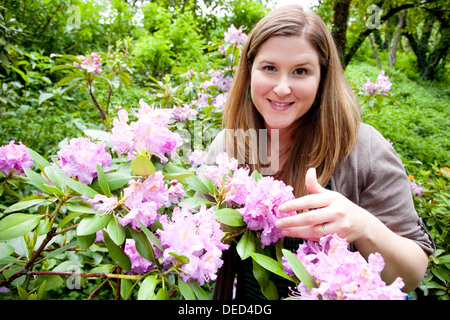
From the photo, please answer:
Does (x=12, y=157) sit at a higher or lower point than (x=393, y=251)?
higher

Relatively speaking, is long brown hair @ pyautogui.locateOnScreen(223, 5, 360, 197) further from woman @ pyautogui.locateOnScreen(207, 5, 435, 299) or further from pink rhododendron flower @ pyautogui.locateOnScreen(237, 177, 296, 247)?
pink rhododendron flower @ pyautogui.locateOnScreen(237, 177, 296, 247)

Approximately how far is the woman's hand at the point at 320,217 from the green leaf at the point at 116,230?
37cm

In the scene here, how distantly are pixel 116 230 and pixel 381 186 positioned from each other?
0.93 m

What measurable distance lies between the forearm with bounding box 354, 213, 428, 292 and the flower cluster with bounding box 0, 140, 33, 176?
1182 millimetres

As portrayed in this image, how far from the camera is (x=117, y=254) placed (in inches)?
29.8

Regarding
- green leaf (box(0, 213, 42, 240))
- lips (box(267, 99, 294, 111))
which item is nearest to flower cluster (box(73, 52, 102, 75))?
lips (box(267, 99, 294, 111))

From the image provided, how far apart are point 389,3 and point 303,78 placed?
604cm

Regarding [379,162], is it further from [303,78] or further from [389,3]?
[389,3]

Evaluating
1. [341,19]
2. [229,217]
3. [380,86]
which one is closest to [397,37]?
[341,19]

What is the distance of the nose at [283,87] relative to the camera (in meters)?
1.15

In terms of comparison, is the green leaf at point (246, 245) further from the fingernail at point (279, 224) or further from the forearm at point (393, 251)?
the forearm at point (393, 251)

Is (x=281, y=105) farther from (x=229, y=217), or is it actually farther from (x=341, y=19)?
(x=341, y=19)

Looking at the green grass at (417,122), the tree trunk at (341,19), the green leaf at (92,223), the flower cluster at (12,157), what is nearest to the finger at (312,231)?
the green leaf at (92,223)
